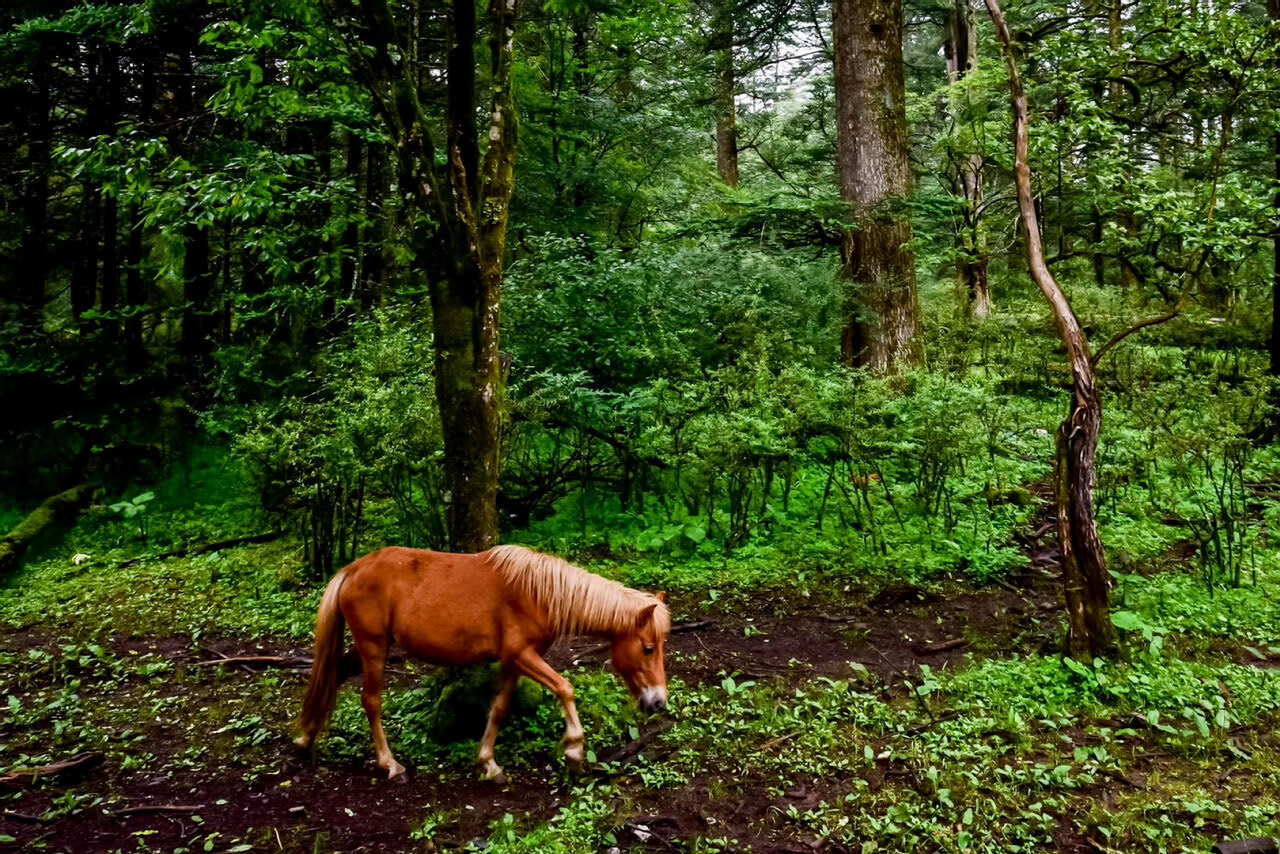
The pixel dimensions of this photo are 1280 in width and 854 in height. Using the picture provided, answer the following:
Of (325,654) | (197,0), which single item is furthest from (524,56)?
(325,654)

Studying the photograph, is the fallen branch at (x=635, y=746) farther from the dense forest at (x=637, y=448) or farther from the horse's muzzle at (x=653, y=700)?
the horse's muzzle at (x=653, y=700)

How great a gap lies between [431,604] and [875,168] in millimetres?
8184

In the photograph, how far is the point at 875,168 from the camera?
9.80 metres

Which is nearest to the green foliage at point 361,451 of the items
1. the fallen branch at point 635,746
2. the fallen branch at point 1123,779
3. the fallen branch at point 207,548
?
the fallen branch at point 207,548

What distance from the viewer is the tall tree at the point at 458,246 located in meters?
5.11

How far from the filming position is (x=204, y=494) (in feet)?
35.9

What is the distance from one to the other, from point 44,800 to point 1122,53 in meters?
10.3

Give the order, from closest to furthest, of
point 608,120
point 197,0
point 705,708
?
point 705,708 → point 197,0 → point 608,120

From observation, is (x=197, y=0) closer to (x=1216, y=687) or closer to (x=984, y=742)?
(x=984, y=742)

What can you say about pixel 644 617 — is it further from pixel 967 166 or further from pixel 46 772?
pixel 967 166

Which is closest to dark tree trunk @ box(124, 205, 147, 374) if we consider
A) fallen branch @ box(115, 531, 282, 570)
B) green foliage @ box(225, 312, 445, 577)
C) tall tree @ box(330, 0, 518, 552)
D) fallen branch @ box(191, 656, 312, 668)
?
green foliage @ box(225, 312, 445, 577)

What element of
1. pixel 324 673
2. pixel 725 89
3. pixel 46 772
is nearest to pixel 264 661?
pixel 46 772

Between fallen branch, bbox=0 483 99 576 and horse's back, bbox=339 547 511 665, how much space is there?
742 cm

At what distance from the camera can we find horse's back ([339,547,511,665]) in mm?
4488
